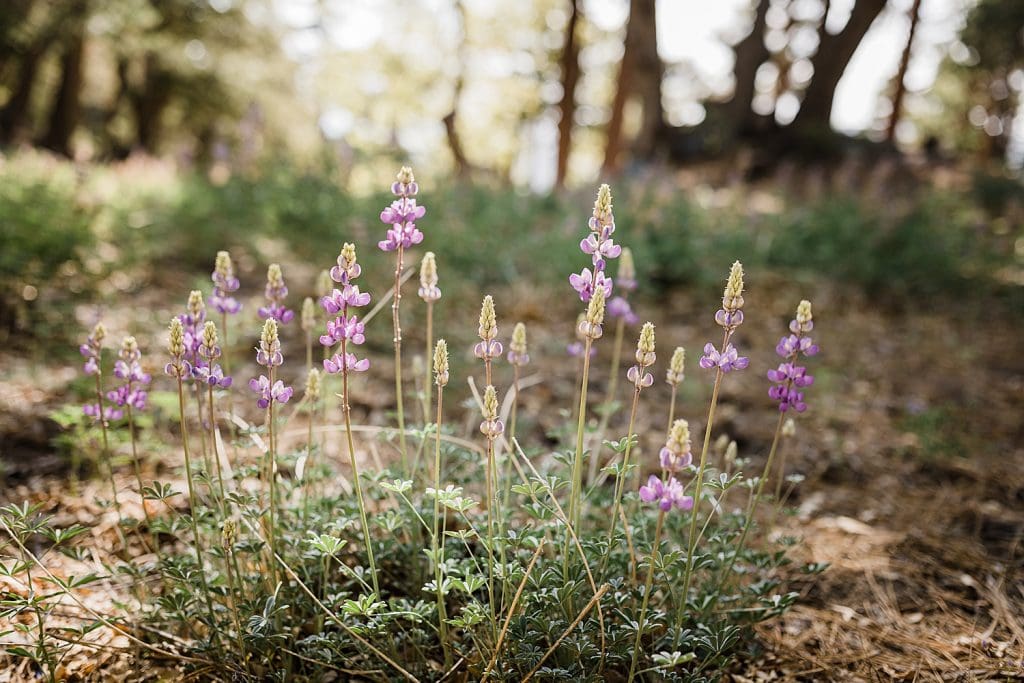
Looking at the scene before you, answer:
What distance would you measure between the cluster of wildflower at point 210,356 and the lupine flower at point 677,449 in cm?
103

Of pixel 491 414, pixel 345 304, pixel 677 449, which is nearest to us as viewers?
pixel 677 449

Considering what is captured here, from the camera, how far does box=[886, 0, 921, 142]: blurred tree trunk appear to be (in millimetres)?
15375

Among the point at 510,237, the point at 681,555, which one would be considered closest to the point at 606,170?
the point at 510,237

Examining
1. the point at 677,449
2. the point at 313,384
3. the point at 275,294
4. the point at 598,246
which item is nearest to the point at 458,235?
the point at 275,294

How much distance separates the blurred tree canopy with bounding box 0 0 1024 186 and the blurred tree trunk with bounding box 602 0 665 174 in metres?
0.03

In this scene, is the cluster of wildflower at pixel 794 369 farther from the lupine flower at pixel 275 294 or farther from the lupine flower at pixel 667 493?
the lupine flower at pixel 275 294

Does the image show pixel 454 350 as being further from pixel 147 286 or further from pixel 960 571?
pixel 960 571

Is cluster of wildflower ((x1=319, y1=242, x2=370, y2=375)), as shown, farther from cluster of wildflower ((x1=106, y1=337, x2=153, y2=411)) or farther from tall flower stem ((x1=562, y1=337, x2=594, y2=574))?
cluster of wildflower ((x1=106, y1=337, x2=153, y2=411))

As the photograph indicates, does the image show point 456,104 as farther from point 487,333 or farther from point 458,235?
point 487,333

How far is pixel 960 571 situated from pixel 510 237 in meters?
4.39

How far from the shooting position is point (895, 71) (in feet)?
54.9

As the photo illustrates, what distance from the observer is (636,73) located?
11.3 m

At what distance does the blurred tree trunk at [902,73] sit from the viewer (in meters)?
15.4

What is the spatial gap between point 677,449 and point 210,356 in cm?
108
